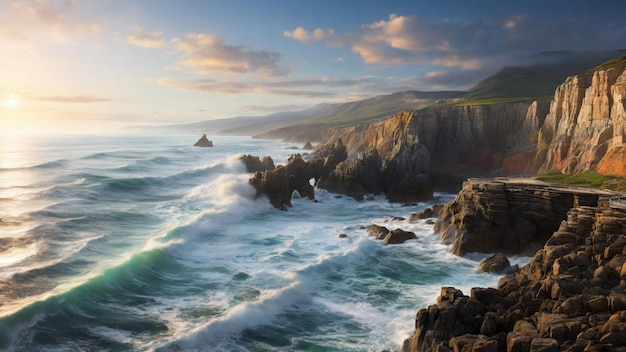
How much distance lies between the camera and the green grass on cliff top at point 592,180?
33156mm

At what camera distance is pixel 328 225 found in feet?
145

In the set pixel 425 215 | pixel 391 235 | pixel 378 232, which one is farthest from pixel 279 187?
pixel 391 235

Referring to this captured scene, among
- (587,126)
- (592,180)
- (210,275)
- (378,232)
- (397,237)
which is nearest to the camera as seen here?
(210,275)

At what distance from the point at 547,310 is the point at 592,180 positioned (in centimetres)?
2388

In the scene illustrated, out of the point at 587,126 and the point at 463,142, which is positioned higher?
the point at 587,126

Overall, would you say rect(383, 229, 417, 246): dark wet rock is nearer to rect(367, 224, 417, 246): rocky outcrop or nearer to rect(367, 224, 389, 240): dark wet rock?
rect(367, 224, 417, 246): rocky outcrop

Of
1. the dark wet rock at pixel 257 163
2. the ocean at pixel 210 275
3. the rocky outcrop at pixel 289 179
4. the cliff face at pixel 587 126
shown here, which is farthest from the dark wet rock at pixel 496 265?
the dark wet rock at pixel 257 163

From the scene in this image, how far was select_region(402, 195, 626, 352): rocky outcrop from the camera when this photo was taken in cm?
1449

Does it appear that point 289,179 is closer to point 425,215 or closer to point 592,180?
point 425,215

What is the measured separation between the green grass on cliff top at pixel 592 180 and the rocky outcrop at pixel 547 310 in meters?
12.4

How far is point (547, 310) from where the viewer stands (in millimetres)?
17062

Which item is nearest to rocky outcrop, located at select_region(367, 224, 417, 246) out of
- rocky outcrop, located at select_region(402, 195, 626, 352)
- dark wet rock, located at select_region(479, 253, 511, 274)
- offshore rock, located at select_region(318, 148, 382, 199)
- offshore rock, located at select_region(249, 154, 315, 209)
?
dark wet rock, located at select_region(479, 253, 511, 274)

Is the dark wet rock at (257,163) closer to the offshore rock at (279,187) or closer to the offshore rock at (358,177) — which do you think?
the offshore rock at (358,177)

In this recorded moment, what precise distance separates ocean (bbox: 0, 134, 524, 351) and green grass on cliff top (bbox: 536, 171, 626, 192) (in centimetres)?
1127
